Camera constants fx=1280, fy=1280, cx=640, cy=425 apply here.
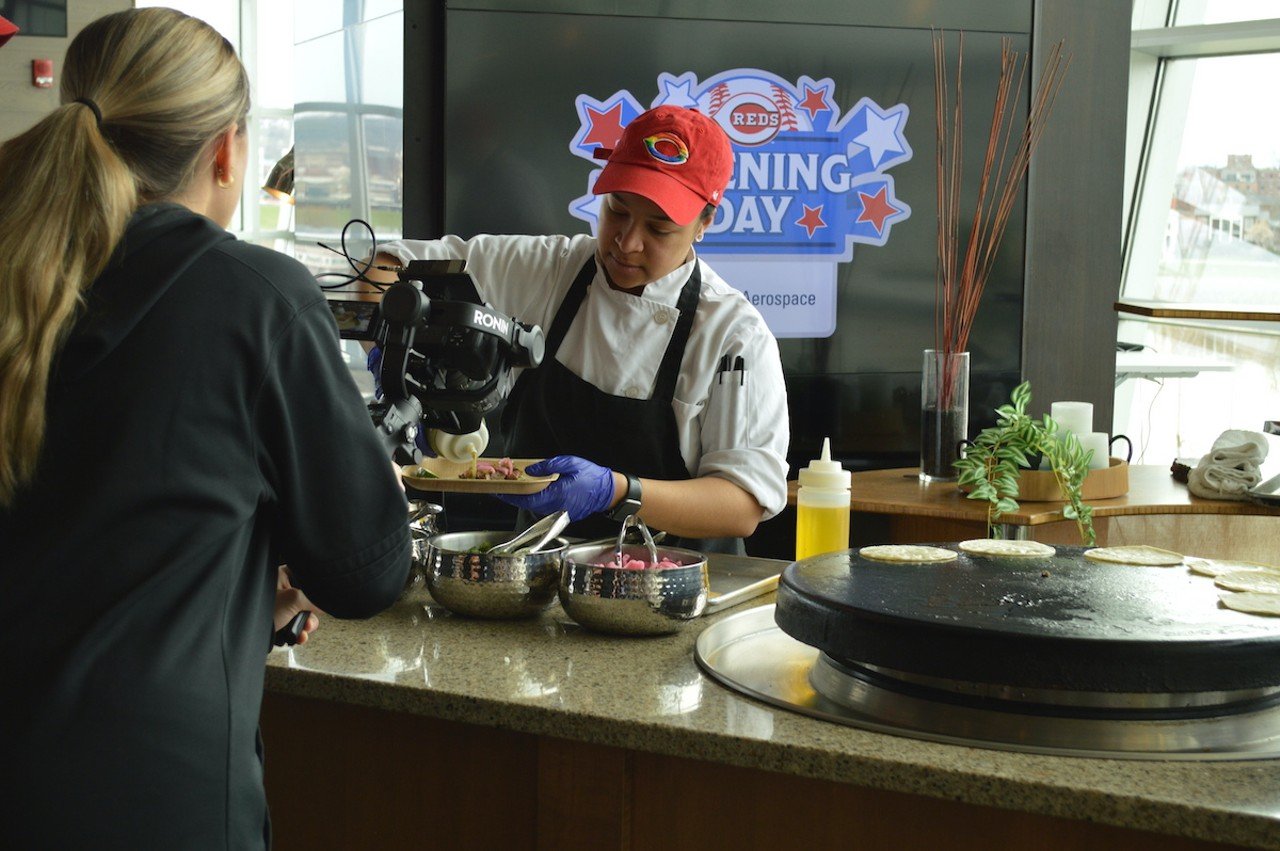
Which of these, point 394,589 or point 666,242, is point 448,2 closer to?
point 666,242

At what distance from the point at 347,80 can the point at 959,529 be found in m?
1.96

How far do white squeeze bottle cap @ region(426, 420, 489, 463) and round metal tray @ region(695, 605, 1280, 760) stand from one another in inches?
21.1

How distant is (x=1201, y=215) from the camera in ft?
15.9

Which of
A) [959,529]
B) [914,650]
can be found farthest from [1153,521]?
[914,650]

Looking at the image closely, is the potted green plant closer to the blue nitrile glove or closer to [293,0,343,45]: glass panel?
the blue nitrile glove

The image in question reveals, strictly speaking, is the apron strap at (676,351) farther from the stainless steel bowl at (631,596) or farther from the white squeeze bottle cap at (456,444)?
the stainless steel bowl at (631,596)

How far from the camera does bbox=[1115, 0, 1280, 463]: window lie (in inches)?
181

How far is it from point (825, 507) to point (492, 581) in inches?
19.6

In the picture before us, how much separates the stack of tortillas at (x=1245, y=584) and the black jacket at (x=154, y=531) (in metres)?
0.93

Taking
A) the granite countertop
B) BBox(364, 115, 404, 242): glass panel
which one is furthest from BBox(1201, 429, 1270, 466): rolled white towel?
BBox(364, 115, 404, 242): glass panel

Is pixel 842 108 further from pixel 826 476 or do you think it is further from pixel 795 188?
pixel 826 476

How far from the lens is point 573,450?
2422 mm

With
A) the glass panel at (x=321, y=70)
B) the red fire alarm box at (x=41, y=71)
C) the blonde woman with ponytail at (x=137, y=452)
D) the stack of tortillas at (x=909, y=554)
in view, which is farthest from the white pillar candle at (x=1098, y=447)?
the red fire alarm box at (x=41, y=71)

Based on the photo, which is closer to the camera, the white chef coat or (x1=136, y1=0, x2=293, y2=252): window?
the white chef coat
